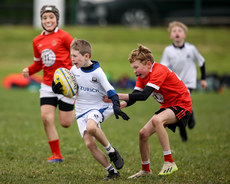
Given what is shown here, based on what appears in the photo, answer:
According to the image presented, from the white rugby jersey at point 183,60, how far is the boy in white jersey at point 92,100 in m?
3.12

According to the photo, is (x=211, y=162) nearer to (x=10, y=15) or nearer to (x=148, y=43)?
(x=148, y=43)

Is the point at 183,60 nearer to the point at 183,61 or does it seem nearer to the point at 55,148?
the point at 183,61

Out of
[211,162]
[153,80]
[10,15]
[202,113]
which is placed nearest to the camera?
[153,80]

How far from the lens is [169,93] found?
585 centimetres

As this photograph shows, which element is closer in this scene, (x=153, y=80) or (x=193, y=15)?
(x=153, y=80)

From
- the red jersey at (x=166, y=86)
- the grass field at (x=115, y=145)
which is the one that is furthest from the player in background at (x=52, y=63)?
the red jersey at (x=166, y=86)

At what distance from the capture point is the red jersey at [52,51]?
686 centimetres

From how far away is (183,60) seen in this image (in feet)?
28.0

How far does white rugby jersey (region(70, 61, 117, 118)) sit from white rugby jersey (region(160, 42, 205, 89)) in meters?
3.09

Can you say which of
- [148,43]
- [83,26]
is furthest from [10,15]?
[148,43]

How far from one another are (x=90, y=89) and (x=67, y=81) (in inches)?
12.1

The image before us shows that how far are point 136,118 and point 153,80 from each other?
666 cm

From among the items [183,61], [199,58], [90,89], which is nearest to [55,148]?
[90,89]

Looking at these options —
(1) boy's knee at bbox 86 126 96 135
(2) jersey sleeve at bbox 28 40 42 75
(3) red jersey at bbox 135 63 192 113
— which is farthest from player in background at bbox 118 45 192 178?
(2) jersey sleeve at bbox 28 40 42 75
